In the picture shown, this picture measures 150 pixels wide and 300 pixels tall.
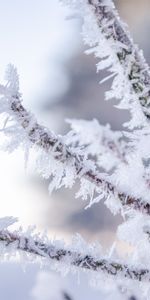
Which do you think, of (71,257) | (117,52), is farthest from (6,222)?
(117,52)

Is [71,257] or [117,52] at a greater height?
[117,52]

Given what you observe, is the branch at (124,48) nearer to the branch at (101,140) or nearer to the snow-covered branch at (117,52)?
the snow-covered branch at (117,52)

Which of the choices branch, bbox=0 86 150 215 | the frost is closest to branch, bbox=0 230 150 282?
the frost

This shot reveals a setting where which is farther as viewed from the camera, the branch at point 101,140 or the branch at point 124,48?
the branch at point 124,48

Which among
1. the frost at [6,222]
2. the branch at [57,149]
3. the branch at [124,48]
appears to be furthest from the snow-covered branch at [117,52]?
the frost at [6,222]

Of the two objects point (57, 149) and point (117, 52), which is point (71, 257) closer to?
point (57, 149)

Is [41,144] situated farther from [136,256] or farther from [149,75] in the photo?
[136,256]

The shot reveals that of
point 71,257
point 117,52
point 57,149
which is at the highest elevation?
point 117,52

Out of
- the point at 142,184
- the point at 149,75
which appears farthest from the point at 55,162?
the point at 149,75
